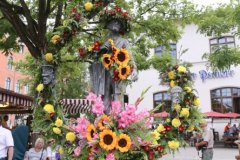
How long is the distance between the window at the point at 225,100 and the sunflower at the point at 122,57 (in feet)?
76.5

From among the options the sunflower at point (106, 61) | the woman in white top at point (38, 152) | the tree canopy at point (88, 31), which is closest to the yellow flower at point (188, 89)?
the sunflower at point (106, 61)

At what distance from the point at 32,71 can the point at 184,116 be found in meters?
2.16

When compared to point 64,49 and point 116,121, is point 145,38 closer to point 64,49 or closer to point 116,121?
point 64,49

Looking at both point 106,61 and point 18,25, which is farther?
point 18,25

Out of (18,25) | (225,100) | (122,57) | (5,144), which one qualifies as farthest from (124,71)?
(225,100)

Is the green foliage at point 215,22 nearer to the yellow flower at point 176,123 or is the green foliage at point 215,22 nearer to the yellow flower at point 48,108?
the yellow flower at point 176,123

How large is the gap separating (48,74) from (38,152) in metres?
3.40

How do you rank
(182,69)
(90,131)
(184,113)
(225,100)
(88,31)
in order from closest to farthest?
(90,131), (184,113), (182,69), (88,31), (225,100)

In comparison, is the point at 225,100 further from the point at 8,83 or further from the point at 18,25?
the point at 8,83

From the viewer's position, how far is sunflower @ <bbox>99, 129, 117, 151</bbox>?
371cm

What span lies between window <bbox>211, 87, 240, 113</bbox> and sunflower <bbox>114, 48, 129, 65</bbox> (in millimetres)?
23324

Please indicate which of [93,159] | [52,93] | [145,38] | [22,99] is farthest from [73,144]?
[145,38]

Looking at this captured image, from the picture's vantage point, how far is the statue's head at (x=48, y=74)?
175 inches

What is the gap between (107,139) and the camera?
3729 millimetres
